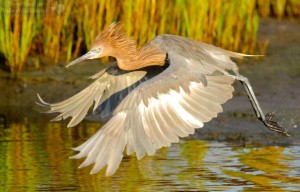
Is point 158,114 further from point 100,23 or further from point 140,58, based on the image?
point 100,23

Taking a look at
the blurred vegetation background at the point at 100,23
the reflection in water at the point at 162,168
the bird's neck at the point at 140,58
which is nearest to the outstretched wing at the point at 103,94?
the bird's neck at the point at 140,58

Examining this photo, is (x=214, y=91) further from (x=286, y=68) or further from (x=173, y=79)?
(x=286, y=68)

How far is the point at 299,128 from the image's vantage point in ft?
28.0

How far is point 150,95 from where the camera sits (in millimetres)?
6035

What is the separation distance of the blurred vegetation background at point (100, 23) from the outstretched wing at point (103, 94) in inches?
109

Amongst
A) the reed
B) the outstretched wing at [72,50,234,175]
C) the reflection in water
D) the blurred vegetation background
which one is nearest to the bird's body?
the outstretched wing at [72,50,234,175]

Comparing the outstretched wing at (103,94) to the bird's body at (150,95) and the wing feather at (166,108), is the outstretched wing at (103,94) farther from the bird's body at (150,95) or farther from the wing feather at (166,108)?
the wing feather at (166,108)

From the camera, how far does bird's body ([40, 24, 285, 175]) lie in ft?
19.1

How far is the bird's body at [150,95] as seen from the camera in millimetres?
5836

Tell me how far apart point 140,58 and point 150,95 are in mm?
1316

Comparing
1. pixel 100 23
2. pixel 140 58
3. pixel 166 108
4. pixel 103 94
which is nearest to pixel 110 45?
pixel 140 58

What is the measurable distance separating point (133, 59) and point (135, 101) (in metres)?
1.39

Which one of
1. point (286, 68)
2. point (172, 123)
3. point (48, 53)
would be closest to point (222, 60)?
point (172, 123)

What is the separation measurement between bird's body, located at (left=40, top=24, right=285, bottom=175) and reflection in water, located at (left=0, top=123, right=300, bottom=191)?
427 mm
